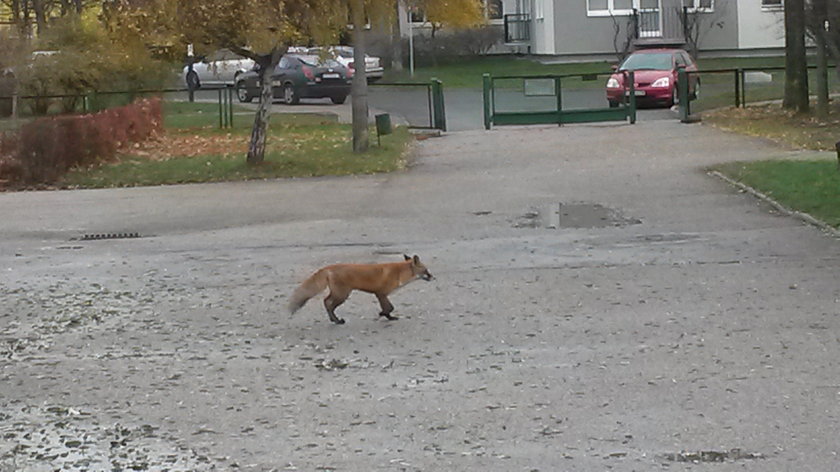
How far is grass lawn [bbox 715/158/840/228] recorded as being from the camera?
16062mm

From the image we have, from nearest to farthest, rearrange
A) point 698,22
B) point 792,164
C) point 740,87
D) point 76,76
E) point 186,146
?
point 792,164 → point 186,146 → point 76,76 → point 740,87 → point 698,22

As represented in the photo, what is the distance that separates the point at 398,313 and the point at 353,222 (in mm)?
6002

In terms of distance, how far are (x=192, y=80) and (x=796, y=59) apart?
23.3 meters

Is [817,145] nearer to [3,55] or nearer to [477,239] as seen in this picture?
[477,239]

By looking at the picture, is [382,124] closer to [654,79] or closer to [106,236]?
[654,79]

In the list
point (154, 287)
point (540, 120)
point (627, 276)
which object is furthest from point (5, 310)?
point (540, 120)

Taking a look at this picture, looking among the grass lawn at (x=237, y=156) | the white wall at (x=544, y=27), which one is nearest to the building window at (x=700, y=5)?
the white wall at (x=544, y=27)

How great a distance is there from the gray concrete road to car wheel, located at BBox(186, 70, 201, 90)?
27668 millimetres

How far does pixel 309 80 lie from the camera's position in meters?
41.7

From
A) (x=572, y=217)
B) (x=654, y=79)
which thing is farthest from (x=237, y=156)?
(x=654, y=79)

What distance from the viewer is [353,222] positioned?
1723 cm

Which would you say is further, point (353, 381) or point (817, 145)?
point (817, 145)

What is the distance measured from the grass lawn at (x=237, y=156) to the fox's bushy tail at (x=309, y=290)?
1259 cm

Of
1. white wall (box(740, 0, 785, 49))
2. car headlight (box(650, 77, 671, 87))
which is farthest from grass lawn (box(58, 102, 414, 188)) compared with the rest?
white wall (box(740, 0, 785, 49))
